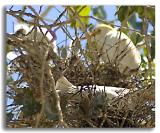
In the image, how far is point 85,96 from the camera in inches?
53.6

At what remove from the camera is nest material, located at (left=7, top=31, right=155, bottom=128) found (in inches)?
50.6

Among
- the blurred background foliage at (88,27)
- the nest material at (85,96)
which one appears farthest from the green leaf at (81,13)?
the nest material at (85,96)

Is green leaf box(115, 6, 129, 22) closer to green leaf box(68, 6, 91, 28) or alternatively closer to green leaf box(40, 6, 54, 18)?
green leaf box(68, 6, 91, 28)

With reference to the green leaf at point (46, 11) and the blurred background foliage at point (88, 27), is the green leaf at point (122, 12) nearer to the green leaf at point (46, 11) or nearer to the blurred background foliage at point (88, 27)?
the blurred background foliage at point (88, 27)

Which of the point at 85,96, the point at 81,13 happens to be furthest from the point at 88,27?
the point at 85,96

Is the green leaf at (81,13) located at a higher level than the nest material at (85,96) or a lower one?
higher

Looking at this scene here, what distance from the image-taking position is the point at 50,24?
1.34 metres

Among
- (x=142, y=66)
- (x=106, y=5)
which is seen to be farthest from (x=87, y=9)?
(x=142, y=66)

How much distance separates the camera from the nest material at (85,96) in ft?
4.22
